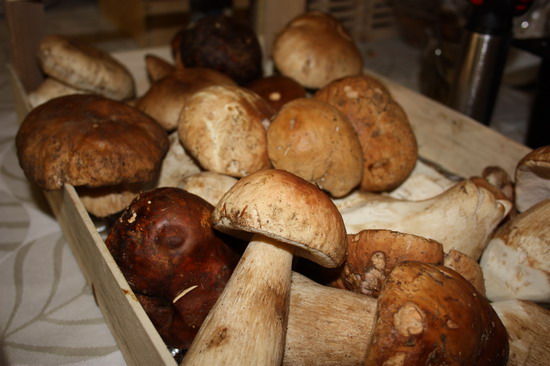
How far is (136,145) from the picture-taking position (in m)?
1.35

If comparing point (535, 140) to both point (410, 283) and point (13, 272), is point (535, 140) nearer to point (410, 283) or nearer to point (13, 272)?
point (410, 283)

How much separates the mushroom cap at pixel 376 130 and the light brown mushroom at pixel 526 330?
51cm

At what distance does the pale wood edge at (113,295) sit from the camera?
0.90 m

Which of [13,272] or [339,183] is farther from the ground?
[339,183]

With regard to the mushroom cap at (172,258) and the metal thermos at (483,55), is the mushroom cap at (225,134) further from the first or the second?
the metal thermos at (483,55)

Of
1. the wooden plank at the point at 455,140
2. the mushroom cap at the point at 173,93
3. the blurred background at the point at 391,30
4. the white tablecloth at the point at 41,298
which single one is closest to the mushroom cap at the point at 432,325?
the white tablecloth at the point at 41,298

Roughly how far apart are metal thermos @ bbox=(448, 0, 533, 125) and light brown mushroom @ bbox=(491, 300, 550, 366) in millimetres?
1116

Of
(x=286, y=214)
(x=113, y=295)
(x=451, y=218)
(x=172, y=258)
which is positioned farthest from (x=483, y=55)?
(x=113, y=295)

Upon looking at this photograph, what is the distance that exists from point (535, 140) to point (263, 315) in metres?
1.82

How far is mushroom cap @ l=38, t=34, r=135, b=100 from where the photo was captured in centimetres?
168

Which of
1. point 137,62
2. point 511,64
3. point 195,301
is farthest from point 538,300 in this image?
point 511,64

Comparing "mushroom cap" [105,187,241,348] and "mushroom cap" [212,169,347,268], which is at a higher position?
"mushroom cap" [212,169,347,268]

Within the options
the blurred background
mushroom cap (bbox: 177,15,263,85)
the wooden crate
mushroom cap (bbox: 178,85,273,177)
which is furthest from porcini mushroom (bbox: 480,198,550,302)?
the blurred background

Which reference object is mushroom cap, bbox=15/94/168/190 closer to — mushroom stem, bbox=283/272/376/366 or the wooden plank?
mushroom stem, bbox=283/272/376/366
